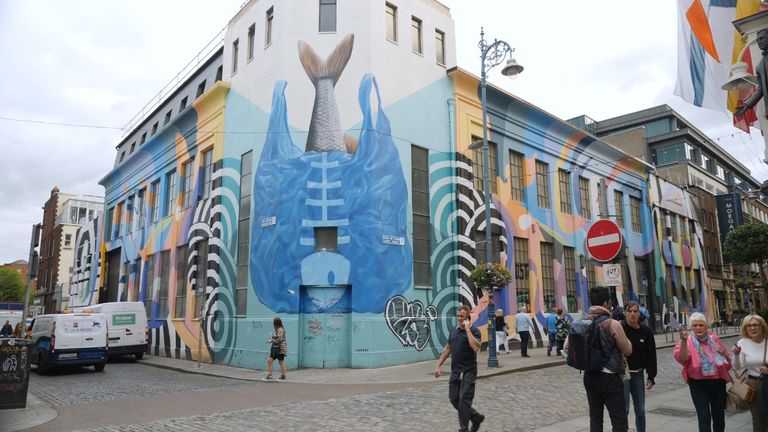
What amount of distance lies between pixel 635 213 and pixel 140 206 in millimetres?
29660

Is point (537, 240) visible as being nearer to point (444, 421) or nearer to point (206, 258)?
point (206, 258)

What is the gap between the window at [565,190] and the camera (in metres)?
27.7

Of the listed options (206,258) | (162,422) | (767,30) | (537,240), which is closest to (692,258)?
(537,240)

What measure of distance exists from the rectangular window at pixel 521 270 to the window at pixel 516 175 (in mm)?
2044

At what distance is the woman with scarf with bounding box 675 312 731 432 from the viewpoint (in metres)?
5.90

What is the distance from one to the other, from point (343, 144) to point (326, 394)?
8.92 meters

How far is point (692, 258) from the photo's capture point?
39250mm

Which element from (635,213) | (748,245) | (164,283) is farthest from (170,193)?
(748,245)

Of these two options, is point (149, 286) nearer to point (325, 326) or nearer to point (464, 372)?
point (325, 326)

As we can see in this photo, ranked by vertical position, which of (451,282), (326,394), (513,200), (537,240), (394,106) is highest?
(394,106)

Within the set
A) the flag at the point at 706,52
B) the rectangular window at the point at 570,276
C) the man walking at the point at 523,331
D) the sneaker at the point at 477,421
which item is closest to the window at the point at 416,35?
the flag at the point at 706,52

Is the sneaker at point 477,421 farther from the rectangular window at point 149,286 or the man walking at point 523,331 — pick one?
the rectangular window at point 149,286

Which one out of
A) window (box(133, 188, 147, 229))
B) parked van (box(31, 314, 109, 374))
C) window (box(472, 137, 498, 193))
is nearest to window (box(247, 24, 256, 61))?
window (box(472, 137, 498, 193))

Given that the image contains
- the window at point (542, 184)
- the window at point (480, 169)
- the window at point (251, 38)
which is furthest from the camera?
the window at point (542, 184)
